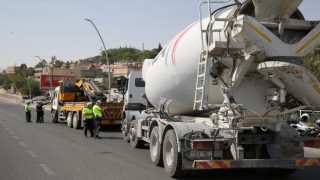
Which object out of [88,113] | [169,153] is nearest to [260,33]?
[169,153]

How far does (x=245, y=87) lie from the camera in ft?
27.6

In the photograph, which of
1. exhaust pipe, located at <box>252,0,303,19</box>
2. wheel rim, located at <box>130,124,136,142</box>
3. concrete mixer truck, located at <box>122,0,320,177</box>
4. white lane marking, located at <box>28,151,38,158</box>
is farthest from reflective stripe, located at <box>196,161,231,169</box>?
wheel rim, located at <box>130,124,136,142</box>

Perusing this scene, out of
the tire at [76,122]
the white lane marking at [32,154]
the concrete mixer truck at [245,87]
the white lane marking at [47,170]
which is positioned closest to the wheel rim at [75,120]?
the tire at [76,122]

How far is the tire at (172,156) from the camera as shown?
864cm

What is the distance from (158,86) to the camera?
1131 cm

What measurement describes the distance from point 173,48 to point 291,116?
10.1 ft

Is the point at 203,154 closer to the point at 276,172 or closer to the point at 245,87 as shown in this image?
the point at 245,87

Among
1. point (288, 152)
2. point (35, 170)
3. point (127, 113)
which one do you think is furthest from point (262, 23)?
point (127, 113)

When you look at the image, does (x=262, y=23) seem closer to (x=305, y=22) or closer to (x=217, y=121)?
(x=305, y=22)

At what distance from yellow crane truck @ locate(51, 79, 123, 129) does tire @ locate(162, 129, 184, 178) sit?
1221cm

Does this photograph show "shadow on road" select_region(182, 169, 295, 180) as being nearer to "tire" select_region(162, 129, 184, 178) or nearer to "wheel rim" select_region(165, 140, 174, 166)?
"tire" select_region(162, 129, 184, 178)

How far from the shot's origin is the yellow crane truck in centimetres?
2147

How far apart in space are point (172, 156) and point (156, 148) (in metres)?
1.63

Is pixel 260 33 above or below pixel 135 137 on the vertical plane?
above
